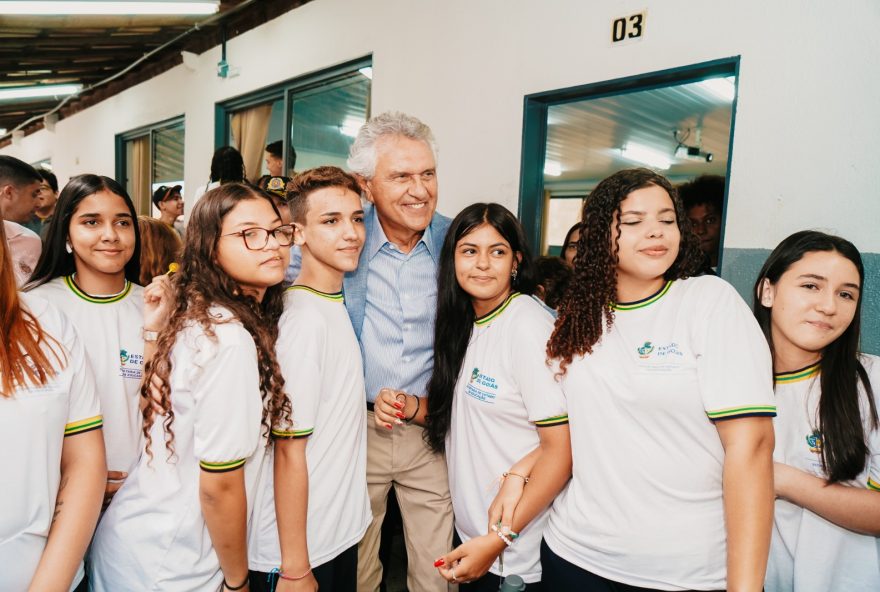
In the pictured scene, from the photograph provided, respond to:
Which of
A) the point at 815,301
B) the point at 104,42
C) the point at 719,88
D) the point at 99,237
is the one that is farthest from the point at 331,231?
the point at 104,42

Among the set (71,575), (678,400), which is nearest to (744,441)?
(678,400)

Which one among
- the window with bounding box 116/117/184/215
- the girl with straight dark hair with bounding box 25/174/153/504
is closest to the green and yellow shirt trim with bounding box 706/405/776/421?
the girl with straight dark hair with bounding box 25/174/153/504

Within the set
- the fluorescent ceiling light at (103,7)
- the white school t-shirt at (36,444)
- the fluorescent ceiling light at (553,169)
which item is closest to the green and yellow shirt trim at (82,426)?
the white school t-shirt at (36,444)

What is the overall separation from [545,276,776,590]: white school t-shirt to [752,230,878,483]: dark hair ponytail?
0.30 m

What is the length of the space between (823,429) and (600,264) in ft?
2.25

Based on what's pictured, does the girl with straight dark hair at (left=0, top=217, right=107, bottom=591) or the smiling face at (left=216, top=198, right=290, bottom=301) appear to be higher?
the smiling face at (left=216, top=198, right=290, bottom=301)

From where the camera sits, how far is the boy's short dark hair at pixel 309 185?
1677 mm

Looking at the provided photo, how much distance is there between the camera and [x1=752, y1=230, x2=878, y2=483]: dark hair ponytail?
131 cm

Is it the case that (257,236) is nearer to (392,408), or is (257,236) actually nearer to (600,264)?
(392,408)

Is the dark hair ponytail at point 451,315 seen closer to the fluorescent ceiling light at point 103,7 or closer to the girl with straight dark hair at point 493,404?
the girl with straight dark hair at point 493,404

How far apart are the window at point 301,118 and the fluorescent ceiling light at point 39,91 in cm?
427

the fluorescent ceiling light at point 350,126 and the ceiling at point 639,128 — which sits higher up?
the ceiling at point 639,128

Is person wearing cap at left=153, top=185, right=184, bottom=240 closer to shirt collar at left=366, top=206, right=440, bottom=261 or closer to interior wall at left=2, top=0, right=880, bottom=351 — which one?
interior wall at left=2, top=0, right=880, bottom=351

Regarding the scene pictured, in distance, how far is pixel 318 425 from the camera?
148cm
